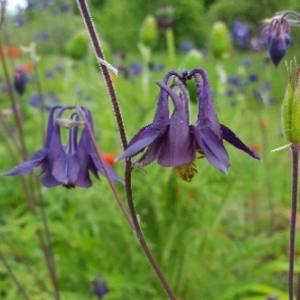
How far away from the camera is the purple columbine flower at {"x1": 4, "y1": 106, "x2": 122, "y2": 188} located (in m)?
1.20

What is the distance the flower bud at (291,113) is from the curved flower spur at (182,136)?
0.38ft

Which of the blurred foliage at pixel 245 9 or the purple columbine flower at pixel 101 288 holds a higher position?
the blurred foliage at pixel 245 9

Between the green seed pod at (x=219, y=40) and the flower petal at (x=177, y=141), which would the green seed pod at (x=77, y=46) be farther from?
the flower petal at (x=177, y=141)

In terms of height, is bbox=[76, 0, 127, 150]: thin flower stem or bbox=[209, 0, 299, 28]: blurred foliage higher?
bbox=[209, 0, 299, 28]: blurred foliage

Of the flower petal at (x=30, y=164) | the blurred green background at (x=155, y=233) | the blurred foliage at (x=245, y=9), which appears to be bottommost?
the blurred green background at (x=155, y=233)

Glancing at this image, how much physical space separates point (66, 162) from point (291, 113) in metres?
0.47

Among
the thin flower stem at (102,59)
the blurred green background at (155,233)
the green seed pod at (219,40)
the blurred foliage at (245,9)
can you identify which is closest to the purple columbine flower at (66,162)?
the thin flower stem at (102,59)

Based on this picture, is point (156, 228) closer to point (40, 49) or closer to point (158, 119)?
point (158, 119)

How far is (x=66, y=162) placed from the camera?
1218 millimetres

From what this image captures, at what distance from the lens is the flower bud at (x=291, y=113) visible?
1003 millimetres

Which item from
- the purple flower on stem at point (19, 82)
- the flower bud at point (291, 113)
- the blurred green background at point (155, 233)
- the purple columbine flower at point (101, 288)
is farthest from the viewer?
the blurred green background at point (155, 233)

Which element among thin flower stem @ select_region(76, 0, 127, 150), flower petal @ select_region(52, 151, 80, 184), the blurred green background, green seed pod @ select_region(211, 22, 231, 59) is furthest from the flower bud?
green seed pod @ select_region(211, 22, 231, 59)

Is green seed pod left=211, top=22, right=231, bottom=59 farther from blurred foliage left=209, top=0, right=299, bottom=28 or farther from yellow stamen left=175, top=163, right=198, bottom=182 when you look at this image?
yellow stamen left=175, top=163, right=198, bottom=182

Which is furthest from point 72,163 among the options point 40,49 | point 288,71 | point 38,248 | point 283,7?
point 40,49
